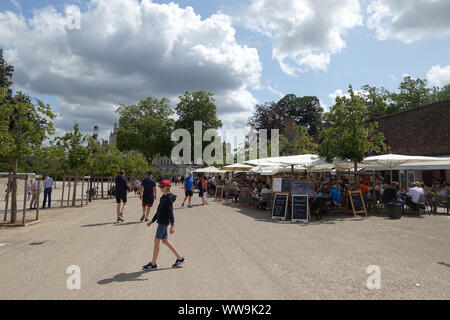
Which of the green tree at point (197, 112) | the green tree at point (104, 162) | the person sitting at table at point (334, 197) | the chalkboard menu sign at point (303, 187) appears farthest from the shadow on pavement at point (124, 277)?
the green tree at point (197, 112)

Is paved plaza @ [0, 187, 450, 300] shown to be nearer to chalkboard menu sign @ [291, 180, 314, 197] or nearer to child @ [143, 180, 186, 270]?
child @ [143, 180, 186, 270]

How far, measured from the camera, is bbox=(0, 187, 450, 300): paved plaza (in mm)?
4324

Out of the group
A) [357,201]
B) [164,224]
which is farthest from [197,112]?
[164,224]

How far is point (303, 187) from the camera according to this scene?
12.2 m

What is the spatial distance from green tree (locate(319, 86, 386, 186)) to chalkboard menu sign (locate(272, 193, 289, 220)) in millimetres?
3114

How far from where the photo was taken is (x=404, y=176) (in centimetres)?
2417

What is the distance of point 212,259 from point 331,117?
36.4ft

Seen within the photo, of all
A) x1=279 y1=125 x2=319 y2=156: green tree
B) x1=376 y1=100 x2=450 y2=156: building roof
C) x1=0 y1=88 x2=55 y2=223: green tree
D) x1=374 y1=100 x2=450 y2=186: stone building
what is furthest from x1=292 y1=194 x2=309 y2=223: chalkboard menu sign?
x1=279 y1=125 x2=319 y2=156: green tree

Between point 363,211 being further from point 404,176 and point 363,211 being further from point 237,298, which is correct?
point 404,176

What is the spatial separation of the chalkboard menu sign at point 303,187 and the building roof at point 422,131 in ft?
47.0

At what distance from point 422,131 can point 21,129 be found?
2631 centimetres

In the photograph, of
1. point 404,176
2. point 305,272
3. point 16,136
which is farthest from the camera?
point 404,176
